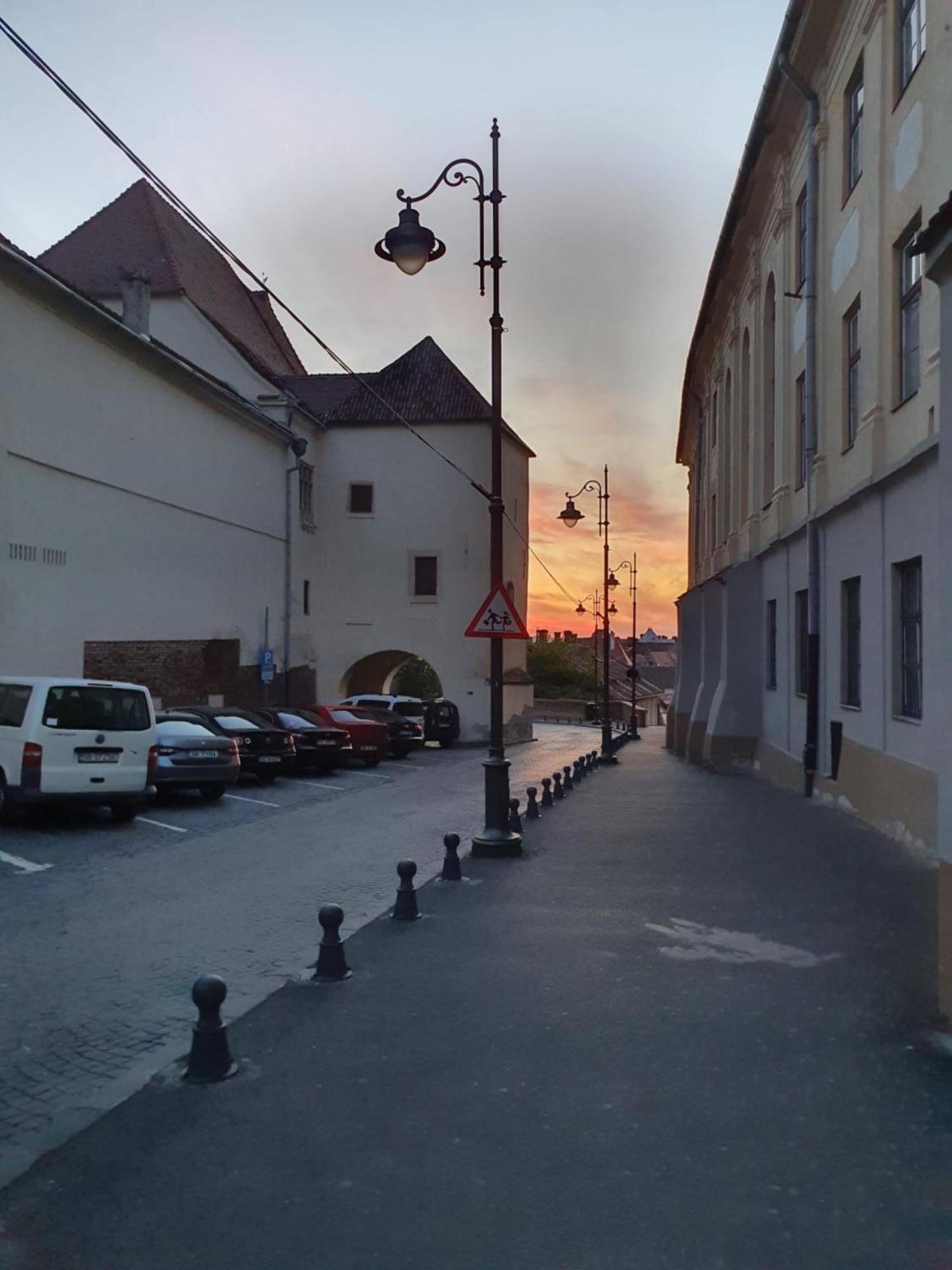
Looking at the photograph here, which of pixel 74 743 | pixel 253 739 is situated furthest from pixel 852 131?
pixel 253 739

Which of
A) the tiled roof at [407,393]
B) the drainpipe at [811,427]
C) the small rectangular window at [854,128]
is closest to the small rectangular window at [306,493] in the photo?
the tiled roof at [407,393]

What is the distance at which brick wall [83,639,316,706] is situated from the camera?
27.5m

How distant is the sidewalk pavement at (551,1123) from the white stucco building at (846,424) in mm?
1841

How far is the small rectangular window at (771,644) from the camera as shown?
23938mm

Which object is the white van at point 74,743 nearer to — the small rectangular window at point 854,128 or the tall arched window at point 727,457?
the small rectangular window at point 854,128

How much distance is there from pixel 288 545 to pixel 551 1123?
121 ft

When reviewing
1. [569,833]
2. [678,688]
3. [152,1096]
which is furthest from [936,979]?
[678,688]

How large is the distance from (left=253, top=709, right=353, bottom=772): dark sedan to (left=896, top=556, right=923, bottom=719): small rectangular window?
14465 millimetres

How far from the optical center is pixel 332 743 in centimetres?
2638

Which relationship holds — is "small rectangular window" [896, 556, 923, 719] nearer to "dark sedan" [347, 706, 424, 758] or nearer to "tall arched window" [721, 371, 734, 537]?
"tall arched window" [721, 371, 734, 537]

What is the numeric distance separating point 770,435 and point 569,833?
12708 mm

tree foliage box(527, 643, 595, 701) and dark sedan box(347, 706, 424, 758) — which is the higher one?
tree foliage box(527, 643, 595, 701)

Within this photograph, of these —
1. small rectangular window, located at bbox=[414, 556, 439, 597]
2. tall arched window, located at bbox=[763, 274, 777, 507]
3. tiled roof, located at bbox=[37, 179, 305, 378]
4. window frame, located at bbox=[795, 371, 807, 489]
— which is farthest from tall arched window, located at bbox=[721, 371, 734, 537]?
tiled roof, located at bbox=[37, 179, 305, 378]

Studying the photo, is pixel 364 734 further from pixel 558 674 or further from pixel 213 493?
pixel 558 674
